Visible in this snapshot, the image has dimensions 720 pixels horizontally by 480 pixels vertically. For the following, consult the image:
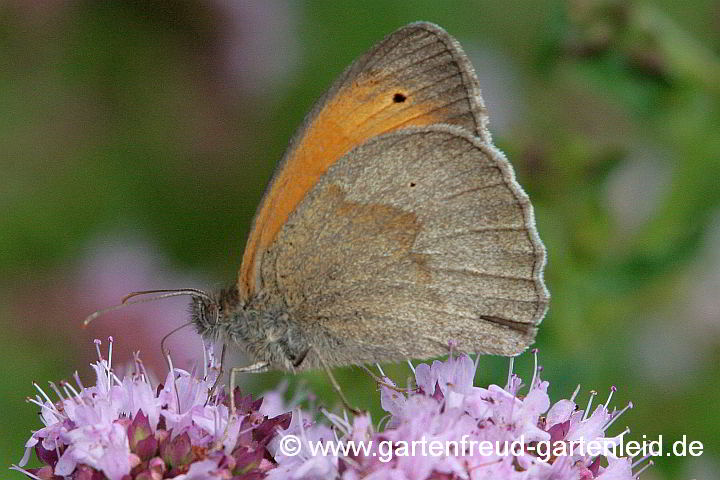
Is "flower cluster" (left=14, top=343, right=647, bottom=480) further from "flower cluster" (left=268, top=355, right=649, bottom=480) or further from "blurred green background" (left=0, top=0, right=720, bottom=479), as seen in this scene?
"blurred green background" (left=0, top=0, right=720, bottom=479)

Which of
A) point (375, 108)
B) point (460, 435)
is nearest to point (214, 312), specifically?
point (375, 108)

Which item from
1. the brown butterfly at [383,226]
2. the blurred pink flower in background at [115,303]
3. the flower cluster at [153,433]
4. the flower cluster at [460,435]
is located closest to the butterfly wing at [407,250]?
the brown butterfly at [383,226]

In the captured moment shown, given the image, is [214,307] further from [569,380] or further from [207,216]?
[207,216]

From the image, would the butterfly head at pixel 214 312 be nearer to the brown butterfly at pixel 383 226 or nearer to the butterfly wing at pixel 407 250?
the brown butterfly at pixel 383 226

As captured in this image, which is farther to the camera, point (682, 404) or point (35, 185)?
point (35, 185)

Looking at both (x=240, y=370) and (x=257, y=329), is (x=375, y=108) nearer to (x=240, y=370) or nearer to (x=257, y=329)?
(x=257, y=329)

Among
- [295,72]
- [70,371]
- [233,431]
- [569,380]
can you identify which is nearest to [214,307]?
[233,431]

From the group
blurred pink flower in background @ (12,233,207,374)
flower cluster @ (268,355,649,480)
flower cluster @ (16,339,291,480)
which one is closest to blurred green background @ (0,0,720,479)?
blurred pink flower in background @ (12,233,207,374)
